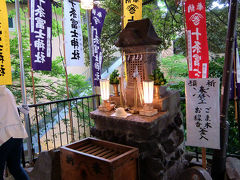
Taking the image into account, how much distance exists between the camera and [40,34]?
16.8ft

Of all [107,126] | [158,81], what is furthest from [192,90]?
[107,126]

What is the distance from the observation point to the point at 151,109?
421 cm

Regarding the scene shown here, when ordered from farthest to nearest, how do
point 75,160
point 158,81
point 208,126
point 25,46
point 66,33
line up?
point 25,46
point 66,33
point 158,81
point 208,126
point 75,160

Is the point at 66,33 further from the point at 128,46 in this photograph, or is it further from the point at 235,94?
the point at 235,94

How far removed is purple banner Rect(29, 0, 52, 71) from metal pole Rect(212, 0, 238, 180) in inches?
169

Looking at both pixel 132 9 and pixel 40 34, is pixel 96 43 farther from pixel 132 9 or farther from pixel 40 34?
pixel 40 34

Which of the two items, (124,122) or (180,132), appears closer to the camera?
(124,122)

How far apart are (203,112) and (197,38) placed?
197 centimetres

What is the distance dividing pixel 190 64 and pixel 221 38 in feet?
13.1

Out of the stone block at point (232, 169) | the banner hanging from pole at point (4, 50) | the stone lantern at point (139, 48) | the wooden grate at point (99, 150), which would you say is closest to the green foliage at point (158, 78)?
the stone lantern at point (139, 48)

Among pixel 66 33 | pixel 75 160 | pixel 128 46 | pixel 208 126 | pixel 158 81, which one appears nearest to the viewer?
pixel 75 160

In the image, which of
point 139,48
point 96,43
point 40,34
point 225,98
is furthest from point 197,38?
point 40,34

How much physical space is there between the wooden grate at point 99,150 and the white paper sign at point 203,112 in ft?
5.26

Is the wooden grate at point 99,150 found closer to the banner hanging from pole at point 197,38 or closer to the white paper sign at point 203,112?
the white paper sign at point 203,112
